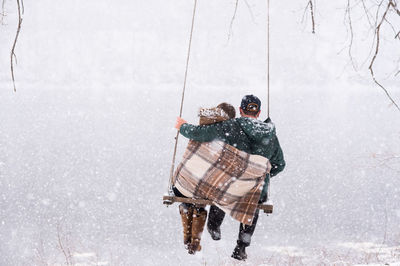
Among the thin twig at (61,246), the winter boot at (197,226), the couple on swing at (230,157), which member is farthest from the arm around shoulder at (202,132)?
the thin twig at (61,246)

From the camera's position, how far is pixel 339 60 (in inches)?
4636

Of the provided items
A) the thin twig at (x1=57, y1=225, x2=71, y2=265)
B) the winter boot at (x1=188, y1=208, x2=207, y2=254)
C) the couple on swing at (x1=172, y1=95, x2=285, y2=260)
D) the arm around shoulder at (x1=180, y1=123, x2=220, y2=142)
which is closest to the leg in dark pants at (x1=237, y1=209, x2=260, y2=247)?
the couple on swing at (x1=172, y1=95, x2=285, y2=260)

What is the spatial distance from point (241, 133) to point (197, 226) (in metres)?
0.77

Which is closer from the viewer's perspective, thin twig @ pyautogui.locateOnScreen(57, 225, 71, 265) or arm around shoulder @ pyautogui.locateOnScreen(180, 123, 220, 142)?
arm around shoulder @ pyautogui.locateOnScreen(180, 123, 220, 142)

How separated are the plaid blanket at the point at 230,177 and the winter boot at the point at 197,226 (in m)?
A: 0.14

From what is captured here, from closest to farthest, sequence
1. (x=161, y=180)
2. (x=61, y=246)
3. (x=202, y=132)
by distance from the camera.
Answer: (x=202, y=132) → (x=61, y=246) → (x=161, y=180)

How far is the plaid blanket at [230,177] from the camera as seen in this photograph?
→ 2559mm

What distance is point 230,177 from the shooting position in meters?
2.57

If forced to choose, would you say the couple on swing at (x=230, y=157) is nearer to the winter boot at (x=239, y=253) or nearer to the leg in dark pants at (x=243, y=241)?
the leg in dark pants at (x=243, y=241)

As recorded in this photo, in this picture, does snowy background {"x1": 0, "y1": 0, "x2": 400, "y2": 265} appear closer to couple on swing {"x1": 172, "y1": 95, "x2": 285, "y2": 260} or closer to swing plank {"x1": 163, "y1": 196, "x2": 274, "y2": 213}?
couple on swing {"x1": 172, "y1": 95, "x2": 285, "y2": 260}

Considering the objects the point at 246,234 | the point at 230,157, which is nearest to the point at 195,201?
the point at 230,157

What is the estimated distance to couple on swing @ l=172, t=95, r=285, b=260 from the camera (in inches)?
100

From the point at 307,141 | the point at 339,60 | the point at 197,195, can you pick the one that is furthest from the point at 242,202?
the point at 339,60

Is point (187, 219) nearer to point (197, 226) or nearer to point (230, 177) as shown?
point (197, 226)
